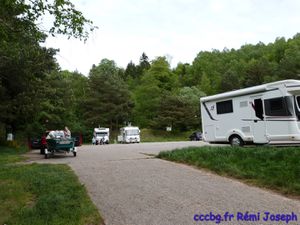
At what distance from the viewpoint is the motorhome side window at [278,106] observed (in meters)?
15.1

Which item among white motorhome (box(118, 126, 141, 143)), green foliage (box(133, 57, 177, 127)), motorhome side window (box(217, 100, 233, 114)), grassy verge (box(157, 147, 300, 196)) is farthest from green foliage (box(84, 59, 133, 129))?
→ grassy verge (box(157, 147, 300, 196))

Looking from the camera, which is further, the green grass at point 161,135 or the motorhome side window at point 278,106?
the green grass at point 161,135

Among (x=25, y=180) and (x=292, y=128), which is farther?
(x=292, y=128)

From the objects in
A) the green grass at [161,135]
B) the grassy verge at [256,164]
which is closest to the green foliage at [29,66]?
the grassy verge at [256,164]

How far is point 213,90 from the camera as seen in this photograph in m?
93.1

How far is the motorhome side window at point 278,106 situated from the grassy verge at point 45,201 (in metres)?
8.82

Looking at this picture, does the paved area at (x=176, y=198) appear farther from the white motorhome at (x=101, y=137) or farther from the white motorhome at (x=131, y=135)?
the white motorhome at (x=101, y=137)

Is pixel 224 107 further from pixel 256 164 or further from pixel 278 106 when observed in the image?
pixel 256 164

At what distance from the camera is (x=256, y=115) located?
16406 millimetres

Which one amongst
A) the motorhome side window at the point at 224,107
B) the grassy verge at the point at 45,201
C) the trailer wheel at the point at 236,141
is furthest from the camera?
the motorhome side window at the point at 224,107

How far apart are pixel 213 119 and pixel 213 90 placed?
7552cm

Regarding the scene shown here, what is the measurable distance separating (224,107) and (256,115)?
7.04ft

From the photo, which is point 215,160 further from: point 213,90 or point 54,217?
point 213,90

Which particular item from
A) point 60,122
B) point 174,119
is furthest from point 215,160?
point 174,119
